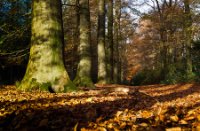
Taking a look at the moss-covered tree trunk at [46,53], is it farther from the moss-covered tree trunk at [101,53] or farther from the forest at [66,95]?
the moss-covered tree trunk at [101,53]

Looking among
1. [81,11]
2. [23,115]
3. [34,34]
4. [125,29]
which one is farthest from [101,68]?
[125,29]

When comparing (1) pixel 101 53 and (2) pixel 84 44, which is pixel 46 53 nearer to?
(2) pixel 84 44

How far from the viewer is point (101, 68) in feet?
59.6

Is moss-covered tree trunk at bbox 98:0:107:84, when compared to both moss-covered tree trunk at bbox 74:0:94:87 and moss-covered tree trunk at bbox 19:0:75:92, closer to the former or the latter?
moss-covered tree trunk at bbox 74:0:94:87

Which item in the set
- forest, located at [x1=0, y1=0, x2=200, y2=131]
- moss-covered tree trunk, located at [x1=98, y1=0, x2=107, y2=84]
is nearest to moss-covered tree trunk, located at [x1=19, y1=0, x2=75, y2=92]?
forest, located at [x1=0, y1=0, x2=200, y2=131]

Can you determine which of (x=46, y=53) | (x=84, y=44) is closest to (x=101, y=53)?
(x=84, y=44)

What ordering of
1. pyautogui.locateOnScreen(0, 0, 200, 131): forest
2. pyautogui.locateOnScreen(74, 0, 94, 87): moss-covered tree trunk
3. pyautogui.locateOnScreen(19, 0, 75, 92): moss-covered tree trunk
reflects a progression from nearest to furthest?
1. pyautogui.locateOnScreen(0, 0, 200, 131): forest
2. pyautogui.locateOnScreen(19, 0, 75, 92): moss-covered tree trunk
3. pyautogui.locateOnScreen(74, 0, 94, 87): moss-covered tree trunk

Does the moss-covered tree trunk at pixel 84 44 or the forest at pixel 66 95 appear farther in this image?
the moss-covered tree trunk at pixel 84 44

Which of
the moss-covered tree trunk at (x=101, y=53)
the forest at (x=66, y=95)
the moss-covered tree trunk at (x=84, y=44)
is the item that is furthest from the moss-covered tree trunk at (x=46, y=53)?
the moss-covered tree trunk at (x=101, y=53)

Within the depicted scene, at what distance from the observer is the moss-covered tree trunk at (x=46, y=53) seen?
23.7 feet

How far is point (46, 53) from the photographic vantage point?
24.3ft

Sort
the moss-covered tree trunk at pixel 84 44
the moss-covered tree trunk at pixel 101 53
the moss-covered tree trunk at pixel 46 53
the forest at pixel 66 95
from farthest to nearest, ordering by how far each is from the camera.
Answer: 1. the moss-covered tree trunk at pixel 101 53
2. the moss-covered tree trunk at pixel 84 44
3. the moss-covered tree trunk at pixel 46 53
4. the forest at pixel 66 95

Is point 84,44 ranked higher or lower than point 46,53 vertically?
higher

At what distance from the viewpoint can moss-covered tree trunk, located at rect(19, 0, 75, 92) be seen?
23.7ft
